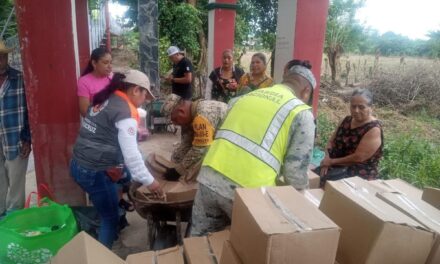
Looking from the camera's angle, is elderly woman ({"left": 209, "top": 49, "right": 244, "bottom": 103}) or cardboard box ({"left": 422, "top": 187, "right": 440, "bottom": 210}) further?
elderly woman ({"left": 209, "top": 49, "right": 244, "bottom": 103})

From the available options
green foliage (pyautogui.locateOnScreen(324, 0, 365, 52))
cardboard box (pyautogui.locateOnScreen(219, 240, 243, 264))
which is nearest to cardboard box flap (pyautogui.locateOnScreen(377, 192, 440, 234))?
cardboard box (pyautogui.locateOnScreen(219, 240, 243, 264))

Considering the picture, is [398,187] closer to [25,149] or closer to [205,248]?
[205,248]

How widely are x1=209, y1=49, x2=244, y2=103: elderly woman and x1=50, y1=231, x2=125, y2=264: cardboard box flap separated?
3.64 meters

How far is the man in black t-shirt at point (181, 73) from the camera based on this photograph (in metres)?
6.02

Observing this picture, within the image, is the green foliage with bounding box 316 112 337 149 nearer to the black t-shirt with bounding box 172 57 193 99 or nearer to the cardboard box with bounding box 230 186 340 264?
the black t-shirt with bounding box 172 57 193 99

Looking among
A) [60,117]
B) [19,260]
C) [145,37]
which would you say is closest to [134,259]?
[19,260]

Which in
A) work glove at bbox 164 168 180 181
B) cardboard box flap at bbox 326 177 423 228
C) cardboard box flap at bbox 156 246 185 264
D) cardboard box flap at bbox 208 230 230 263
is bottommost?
cardboard box flap at bbox 156 246 185 264

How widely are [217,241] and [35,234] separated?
4.24 feet

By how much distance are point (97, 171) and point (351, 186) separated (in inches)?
69.4

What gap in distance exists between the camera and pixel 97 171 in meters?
2.51

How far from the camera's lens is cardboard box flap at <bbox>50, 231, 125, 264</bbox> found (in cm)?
145

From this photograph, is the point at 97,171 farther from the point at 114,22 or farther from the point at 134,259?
the point at 114,22

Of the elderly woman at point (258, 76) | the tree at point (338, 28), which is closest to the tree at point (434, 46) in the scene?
the tree at point (338, 28)

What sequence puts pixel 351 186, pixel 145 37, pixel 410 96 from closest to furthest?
1. pixel 351 186
2. pixel 145 37
3. pixel 410 96
